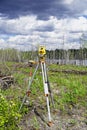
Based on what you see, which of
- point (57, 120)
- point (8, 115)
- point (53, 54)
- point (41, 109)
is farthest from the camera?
point (53, 54)

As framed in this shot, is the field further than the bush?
Yes

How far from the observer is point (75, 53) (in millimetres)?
41469

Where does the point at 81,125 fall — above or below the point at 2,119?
below

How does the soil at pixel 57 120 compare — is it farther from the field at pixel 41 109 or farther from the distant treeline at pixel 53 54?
the distant treeline at pixel 53 54

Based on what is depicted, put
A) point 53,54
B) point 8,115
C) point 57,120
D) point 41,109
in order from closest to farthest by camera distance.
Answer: point 8,115, point 57,120, point 41,109, point 53,54

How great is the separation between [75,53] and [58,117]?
35.0 meters

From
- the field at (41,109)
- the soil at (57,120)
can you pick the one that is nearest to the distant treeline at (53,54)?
the field at (41,109)

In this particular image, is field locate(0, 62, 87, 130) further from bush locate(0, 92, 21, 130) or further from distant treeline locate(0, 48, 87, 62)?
distant treeline locate(0, 48, 87, 62)

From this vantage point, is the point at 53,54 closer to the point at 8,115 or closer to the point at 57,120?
the point at 57,120

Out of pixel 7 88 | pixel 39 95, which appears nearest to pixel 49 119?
pixel 39 95

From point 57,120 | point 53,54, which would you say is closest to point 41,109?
point 57,120

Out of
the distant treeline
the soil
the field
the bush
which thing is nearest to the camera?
the bush

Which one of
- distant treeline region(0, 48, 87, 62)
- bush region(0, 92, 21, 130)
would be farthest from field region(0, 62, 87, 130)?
distant treeline region(0, 48, 87, 62)

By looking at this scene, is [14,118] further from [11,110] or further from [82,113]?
[82,113]
